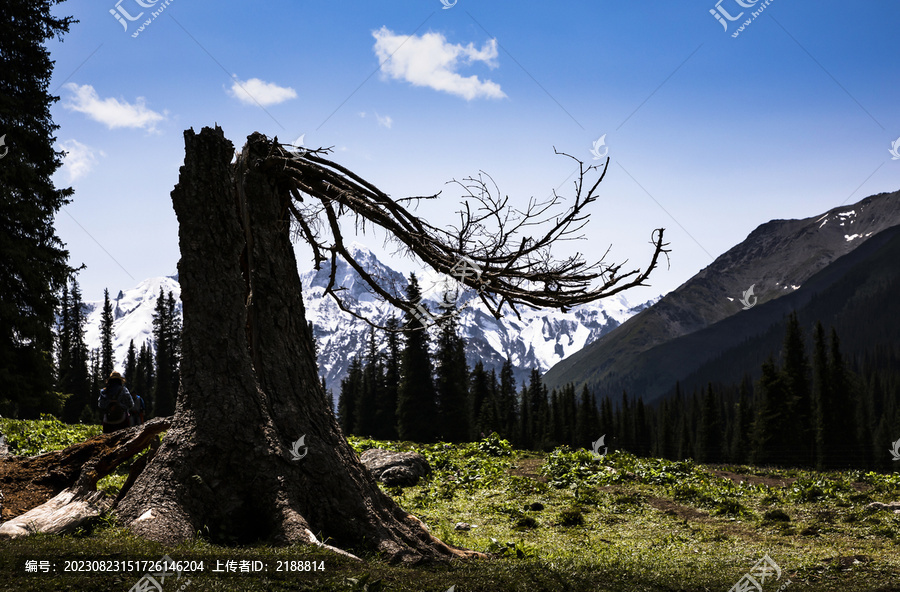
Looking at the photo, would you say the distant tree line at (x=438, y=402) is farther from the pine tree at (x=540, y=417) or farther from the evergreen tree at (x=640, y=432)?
the evergreen tree at (x=640, y=432)

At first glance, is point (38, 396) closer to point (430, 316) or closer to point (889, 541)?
point (430, 316)

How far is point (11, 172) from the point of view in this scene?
18875 millimetres

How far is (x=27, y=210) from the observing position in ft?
63.1

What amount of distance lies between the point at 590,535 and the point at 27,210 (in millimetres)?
19168

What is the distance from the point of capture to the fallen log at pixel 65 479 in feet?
22.0

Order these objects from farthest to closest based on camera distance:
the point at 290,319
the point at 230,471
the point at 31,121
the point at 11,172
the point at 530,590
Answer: the point at 31,121 < the point at 11,172 < the point at 290,319 < the point at 230,471 < the point at 530,590

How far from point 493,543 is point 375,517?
2.23 m

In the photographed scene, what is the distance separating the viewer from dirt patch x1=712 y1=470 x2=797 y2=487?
1581cm

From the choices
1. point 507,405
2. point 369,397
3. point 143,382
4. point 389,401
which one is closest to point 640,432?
point 507,405

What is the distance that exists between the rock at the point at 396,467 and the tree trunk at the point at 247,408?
6780 mm

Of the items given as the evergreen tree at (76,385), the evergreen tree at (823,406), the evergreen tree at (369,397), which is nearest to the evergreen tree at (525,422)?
the evergreen tree at (369,397)

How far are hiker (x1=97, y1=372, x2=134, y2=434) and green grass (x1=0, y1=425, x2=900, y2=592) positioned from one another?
3485 millimetres

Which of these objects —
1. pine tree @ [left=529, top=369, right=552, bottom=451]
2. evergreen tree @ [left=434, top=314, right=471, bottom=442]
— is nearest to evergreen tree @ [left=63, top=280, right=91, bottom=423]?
evergreen tree @ [left=434, top=314, right=471, bottom=442]

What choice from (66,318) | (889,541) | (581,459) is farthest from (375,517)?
(66,318)
